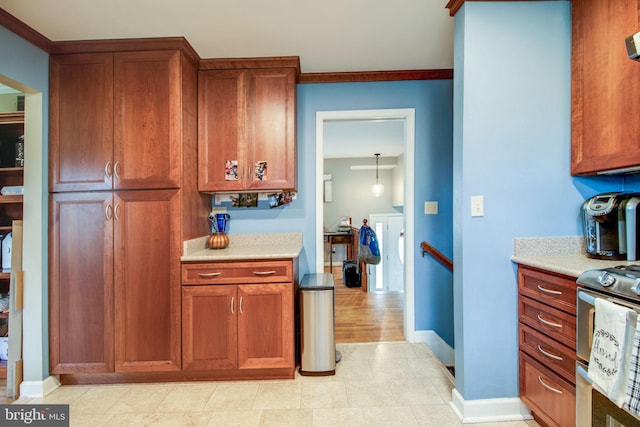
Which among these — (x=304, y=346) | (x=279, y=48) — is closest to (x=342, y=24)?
(x=279, y=48)

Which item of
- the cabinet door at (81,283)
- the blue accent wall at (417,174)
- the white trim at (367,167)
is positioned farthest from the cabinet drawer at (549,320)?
the white trim at (367,167)

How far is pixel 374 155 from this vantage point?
21.1 feet

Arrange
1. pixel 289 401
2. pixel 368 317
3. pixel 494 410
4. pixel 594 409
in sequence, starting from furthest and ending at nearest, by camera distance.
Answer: pixel 368 317
pixel 289 401
pixel 494 410
pixel 594 409

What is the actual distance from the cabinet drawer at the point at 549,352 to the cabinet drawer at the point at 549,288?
0.19m

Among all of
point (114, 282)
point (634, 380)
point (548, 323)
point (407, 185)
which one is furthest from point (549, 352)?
point (114, 282)

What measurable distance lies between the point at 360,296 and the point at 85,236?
136 inches

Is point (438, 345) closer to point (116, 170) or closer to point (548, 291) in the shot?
point (548, 291)

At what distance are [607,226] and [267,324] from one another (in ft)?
6.83

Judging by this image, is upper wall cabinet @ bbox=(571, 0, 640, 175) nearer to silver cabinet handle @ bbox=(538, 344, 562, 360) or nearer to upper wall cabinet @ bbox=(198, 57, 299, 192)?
silver cabinet handle @ bbox=(538, 344, 562, 360)

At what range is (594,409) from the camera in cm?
118

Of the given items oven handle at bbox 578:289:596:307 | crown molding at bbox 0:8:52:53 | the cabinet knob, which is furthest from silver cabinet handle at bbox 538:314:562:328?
crown molding at bbox 0:8:52:53

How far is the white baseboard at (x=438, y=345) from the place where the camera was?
2.59m

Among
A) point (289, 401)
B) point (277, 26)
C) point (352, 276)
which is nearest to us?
point (289, 401)

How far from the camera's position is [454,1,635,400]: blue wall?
5.57 feet
